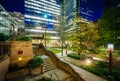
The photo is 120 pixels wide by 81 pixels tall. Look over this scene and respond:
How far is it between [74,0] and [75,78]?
71.4 metres

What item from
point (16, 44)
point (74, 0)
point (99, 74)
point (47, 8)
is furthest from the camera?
point (47, 8)

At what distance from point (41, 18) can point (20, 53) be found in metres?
65.1

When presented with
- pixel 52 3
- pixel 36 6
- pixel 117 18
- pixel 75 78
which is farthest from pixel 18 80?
pixel 52 3

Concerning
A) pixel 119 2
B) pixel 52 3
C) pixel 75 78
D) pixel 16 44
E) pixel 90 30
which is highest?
pixel 52 3

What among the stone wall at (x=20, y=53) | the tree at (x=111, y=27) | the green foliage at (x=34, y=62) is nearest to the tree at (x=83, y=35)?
the tree at (x=111, y=27)

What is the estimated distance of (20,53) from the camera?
45.4 feet

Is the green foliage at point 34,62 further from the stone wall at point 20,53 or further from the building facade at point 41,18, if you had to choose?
the building facade at point 41,18

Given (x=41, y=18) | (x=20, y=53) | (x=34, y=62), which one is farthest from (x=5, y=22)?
(x=41, y=18)

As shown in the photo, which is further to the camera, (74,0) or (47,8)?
(47,8)

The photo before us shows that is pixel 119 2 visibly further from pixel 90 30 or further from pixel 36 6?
pixel 36 6

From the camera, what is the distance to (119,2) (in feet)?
52.3

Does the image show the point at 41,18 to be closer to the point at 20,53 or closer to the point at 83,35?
the point at 83,35

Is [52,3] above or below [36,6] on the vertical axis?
above

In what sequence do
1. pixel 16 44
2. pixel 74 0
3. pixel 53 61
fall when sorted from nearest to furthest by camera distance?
pixel 16 44 < pixel 53 61 < pixel 74 0
